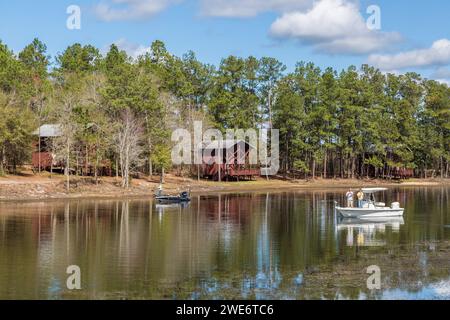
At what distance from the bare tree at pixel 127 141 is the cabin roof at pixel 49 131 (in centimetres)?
725

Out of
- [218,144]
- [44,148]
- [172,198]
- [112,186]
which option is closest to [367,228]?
[172,198]

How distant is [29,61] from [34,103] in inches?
1458

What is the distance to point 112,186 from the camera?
254 ft

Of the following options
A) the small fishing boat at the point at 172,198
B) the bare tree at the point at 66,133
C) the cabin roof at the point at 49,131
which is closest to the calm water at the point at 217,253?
the small fishing boat at the point at 172,198

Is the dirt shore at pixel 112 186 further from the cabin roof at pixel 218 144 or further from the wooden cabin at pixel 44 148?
the cabin roof at pixel 218 144

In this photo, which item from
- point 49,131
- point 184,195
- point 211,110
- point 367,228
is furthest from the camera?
point 211,110

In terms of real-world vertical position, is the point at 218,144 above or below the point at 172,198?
above

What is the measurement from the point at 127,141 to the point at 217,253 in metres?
47.5

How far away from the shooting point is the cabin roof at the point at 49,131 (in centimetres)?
7970

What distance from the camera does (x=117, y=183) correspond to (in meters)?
80.3

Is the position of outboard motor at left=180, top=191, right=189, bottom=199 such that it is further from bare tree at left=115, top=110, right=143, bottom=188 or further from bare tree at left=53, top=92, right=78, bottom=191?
bare tree at left=53, top=92, right=78, bottom=191

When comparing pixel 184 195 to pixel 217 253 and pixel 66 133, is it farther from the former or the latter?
pixel 217 253

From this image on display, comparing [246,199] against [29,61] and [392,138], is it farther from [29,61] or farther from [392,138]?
[29,61]

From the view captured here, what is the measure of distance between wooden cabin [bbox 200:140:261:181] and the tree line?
4648mm
